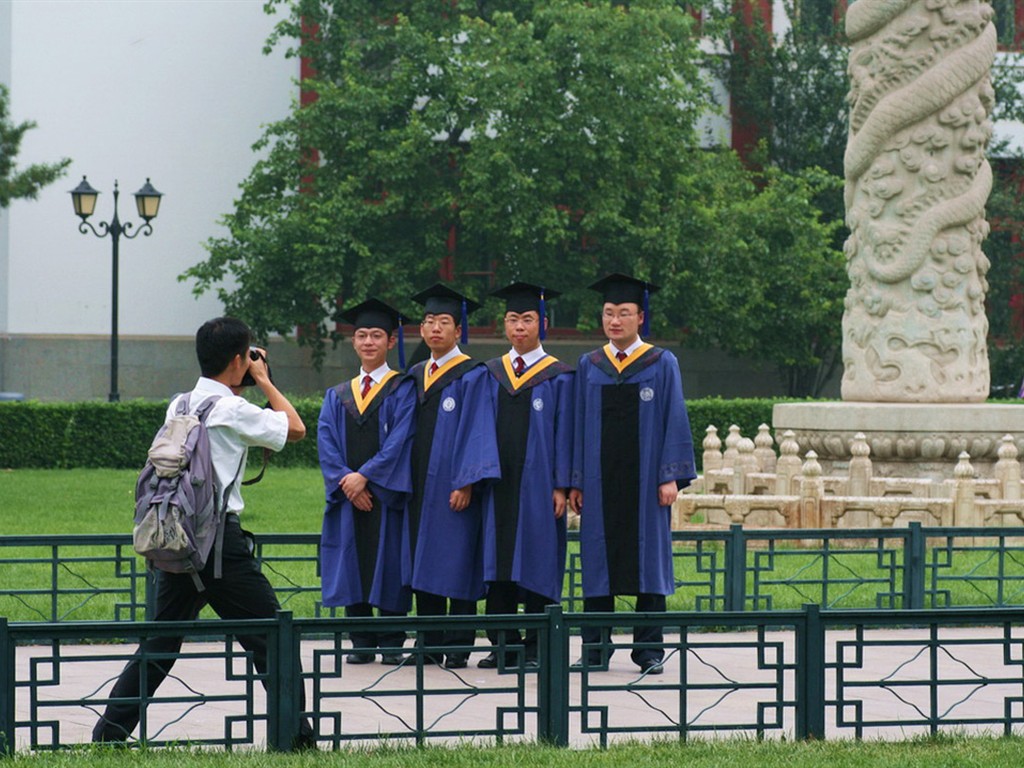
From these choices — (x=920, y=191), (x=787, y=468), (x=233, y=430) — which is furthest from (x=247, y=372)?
(x=920, y=191)

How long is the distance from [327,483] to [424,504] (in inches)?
23.1

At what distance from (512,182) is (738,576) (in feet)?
51.8

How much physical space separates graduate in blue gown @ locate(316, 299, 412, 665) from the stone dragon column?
19.8 ft

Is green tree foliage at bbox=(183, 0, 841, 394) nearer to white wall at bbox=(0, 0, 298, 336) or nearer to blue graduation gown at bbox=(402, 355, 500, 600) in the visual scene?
→ white wall at bbox=(0, 0, 298, 336)

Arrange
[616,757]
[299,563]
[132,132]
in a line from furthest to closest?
[132,132], [299,563], [616,757]

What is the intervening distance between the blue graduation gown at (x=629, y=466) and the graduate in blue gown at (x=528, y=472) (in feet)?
0.33

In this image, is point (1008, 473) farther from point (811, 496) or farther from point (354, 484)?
point (354, 484)

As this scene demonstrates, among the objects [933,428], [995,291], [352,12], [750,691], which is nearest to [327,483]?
[750,691]

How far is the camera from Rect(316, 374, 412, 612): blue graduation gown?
864 cm

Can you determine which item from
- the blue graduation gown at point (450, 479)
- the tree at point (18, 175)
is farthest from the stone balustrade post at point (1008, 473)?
the tree at point (18, 175)

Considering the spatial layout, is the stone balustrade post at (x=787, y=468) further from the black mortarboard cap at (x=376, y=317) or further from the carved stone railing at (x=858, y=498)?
the black mortarboard cap at (x=376, y=317)

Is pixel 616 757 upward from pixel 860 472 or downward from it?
downward

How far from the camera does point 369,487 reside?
871 centimetres

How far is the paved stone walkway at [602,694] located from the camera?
634 centimetres
